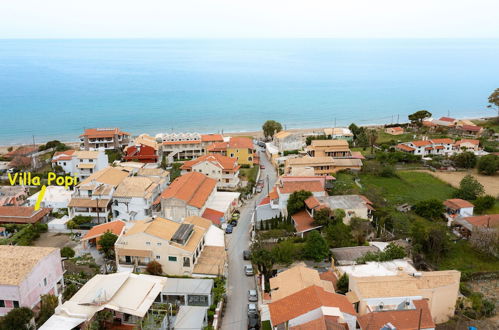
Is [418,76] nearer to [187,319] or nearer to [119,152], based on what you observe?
[119,152]

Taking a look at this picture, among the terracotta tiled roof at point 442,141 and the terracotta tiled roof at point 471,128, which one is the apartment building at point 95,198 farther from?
the terracotta tiled roof at point 471,128

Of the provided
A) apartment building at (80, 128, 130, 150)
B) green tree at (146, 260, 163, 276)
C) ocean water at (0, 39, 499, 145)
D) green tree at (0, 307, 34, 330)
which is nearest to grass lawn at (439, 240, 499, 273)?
green tree at (146, 260, 163, 276)

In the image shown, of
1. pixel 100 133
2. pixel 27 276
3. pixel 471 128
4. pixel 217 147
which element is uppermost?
pixel 100 133

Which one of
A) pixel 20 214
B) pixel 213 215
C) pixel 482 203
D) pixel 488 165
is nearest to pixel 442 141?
pixel 488 165

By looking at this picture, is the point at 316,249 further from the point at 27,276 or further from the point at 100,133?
the point at 100,133

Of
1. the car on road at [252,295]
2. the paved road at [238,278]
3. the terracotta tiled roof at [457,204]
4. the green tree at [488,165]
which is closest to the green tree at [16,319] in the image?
the paved road at [238,278]

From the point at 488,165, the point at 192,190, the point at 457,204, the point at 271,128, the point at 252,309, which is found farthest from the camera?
the point at 271,128
